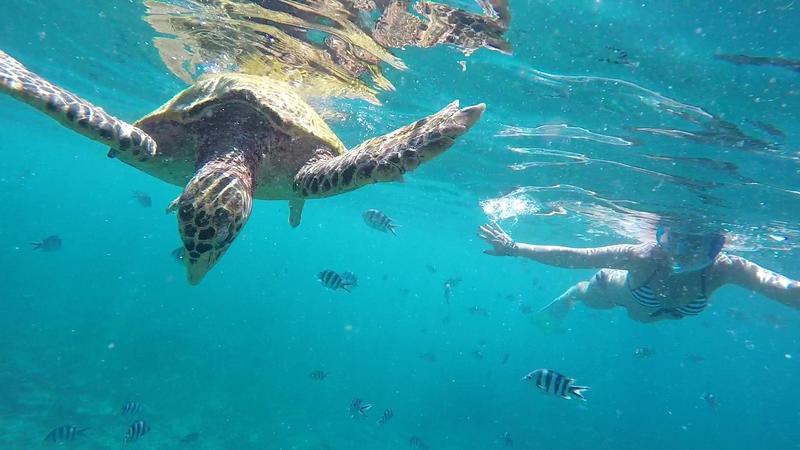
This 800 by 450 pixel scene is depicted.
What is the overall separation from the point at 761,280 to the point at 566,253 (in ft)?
12.0

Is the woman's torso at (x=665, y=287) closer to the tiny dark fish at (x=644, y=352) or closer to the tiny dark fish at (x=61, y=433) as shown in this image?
the tiny dark fish at (x=644, y=352)

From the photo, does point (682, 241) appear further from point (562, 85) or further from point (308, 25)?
point (308, 25)

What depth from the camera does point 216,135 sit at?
586cm

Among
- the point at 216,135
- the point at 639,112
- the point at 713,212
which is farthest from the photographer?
the point at 713,212

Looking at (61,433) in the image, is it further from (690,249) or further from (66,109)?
(690,249)

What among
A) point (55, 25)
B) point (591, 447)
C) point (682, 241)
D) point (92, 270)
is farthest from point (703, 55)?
point (92, 270)

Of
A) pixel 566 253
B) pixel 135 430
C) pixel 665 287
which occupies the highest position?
pixel 665 287

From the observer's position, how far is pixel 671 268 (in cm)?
891

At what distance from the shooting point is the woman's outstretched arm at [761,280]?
317 inches

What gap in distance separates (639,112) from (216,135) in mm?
9217

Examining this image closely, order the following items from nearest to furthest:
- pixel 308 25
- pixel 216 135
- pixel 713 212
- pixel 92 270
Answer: pixel 216 135, pixel 308 25, pixel 713 212, pixel 92 270

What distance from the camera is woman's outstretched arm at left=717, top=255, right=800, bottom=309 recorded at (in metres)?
8.05

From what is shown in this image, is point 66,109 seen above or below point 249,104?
above

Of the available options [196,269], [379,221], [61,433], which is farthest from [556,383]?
[61,433]
